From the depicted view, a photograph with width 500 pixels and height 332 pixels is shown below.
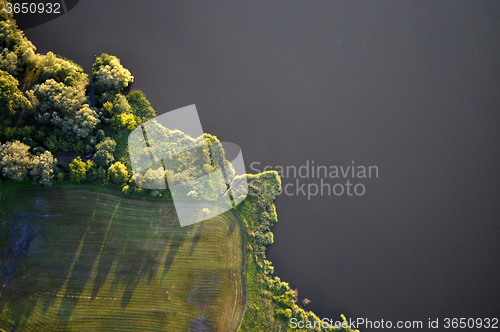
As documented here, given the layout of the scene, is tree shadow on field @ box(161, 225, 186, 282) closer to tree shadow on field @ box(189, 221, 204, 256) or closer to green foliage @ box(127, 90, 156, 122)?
tree shadow on field @ box(189, 221, 204, 256)

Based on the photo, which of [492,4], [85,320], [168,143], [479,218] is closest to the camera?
[85,320]

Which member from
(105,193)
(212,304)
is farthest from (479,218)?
(105,193)

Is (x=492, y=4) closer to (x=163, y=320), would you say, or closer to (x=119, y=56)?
(x=119, y=56)

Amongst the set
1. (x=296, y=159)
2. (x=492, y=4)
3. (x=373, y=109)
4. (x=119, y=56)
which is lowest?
(x=296, y=159)

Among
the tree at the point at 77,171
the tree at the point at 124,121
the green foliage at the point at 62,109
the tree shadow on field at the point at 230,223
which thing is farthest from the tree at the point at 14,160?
the tree shadow on field at the point at 230,223

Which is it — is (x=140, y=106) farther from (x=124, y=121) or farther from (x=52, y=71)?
(x=52, y=71)

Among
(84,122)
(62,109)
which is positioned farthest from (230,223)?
(62,109)
